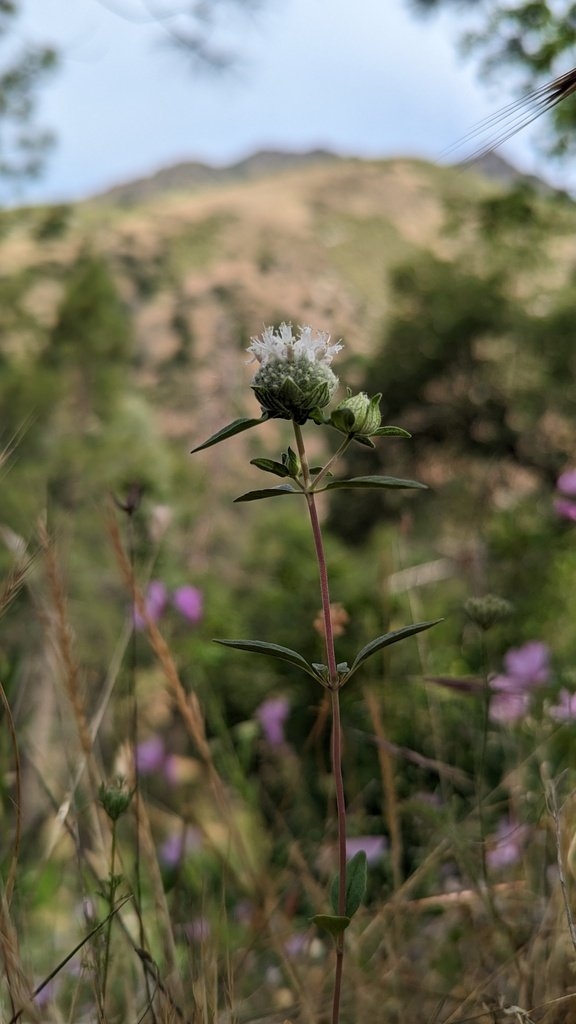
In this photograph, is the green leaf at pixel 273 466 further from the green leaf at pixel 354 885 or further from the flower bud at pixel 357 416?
the green leaf at pixel 354 885

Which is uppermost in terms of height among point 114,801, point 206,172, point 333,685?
point 333,685

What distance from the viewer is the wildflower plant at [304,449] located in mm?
332

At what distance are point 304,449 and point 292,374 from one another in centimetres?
3

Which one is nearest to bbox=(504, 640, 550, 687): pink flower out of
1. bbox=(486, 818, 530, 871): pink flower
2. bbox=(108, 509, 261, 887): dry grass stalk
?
bbox=(486, 818, 530, 871): pink flower

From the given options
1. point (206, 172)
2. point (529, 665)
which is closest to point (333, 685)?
point (529, 665)

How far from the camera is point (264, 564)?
11.9 ft

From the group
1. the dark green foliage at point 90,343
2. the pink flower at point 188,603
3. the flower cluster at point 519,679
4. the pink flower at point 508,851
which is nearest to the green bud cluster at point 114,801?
the pink flower at point 508,851

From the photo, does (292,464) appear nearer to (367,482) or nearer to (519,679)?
(367,482)

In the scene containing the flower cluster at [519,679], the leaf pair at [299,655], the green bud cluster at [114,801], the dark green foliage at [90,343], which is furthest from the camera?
the dark green foliage at [90,343]

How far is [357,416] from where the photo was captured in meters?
0.35

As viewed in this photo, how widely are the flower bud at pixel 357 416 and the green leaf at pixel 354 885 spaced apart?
0.17m

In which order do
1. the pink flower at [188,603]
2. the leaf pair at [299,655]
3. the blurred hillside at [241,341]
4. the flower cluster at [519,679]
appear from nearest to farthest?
the leaf pair at [299,655] < the flower cluster at [519,679] < the pink flower at [188,603] < the blurred hillside at [241,341]

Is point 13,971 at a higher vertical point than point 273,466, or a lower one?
lower

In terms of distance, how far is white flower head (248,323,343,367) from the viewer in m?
0.36
